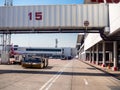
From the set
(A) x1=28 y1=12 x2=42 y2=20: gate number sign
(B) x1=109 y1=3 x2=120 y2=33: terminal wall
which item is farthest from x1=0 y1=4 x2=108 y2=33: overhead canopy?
(B) x1=109 y1=3 x2=120 y2=33: terminal wall

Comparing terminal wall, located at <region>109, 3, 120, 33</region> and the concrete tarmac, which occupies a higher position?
terminal wall, located at <region>109, 3, 120, 33</region>

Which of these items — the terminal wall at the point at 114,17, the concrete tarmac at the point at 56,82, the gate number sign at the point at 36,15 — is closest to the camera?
the concrete tarmac at the point at 56,82

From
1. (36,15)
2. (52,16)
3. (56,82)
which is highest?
(36,15)

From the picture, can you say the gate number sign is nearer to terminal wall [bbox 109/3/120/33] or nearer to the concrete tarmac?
the concrete tarmac

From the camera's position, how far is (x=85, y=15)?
28219 millimetres

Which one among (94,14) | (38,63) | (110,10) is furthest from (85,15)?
(38,63)

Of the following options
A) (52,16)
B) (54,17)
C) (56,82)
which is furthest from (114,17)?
(56,82)

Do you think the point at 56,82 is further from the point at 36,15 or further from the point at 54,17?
the point at 36,15

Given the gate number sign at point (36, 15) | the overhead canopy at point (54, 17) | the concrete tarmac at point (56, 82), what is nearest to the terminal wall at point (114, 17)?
the overhead canopy at point (54, 17)

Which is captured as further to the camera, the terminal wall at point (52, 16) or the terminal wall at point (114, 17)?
the terminal wall at point (52, 16)

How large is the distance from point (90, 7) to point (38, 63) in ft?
46.9

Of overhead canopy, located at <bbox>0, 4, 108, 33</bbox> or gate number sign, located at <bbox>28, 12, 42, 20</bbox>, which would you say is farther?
gate number sign, located at <bbox>28, 12, 42, 20</bbox>

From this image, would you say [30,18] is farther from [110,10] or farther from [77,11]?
[110,10]

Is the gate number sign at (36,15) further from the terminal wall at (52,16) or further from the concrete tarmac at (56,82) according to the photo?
the concrete tarmac at (56,82)
